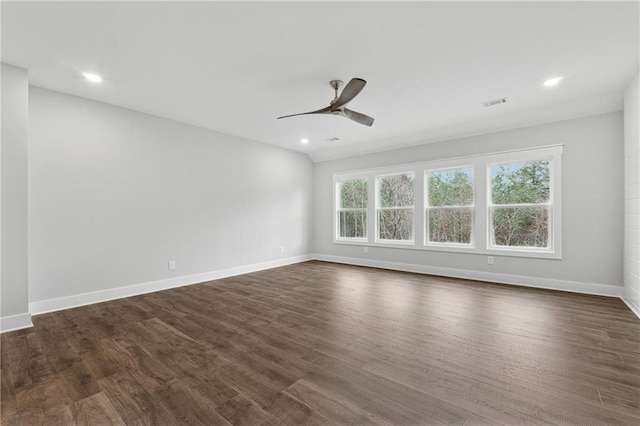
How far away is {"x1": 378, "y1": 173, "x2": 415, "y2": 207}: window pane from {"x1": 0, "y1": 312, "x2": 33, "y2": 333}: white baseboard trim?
5.84m

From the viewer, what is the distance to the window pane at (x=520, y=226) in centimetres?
453

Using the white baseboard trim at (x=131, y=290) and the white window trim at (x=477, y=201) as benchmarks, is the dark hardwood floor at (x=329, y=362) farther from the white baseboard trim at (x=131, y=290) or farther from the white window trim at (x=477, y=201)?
the white window trim at (x=477, y=201)

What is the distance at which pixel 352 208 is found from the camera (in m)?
6.93

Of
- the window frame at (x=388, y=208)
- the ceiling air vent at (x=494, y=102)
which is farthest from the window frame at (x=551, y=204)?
the window frame at (x=388, y=208)

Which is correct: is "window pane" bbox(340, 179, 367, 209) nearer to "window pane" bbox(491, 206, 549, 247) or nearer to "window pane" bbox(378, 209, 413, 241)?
"window pane" bbox(378, 209, 413, 241)

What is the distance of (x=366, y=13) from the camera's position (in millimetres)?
2195

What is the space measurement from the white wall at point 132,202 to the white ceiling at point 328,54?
420mm

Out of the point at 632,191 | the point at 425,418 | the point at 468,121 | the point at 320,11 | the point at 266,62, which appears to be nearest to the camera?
the point at 425,418

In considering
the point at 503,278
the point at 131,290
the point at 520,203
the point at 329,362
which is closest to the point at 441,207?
the point at 520,203

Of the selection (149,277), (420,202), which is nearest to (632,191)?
(420,202)

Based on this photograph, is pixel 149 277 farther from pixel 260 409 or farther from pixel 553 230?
pixel 553 230

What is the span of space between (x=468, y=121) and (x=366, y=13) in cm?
336

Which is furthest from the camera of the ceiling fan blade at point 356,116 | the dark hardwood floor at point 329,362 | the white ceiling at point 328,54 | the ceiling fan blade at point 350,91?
the ceiling fan blade at point 356,116

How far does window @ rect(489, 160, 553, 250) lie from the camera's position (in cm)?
452
